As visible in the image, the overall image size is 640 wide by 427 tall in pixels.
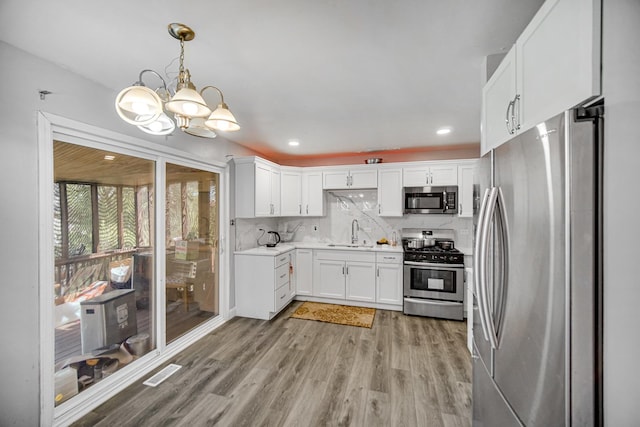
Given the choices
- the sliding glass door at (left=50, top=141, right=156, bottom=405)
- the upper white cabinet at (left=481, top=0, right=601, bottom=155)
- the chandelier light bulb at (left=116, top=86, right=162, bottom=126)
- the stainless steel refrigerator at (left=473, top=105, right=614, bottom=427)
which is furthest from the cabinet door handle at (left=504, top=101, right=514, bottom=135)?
the sliding glass door at (left=50, top=141, right=156, bottom=405)

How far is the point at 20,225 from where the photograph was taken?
5.31ft

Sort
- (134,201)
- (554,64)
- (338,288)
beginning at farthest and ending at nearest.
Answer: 1. (338,288)
2. (134,201)
3. (554,64)

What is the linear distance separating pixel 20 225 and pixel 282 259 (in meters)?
2.72

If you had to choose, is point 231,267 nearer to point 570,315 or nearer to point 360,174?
point 360,174

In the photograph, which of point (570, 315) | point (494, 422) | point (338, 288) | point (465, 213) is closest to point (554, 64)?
point (570, 315)

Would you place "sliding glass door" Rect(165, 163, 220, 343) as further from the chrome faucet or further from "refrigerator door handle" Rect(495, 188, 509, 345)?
→ "refrigerator door handle" Rect(495, 188, 509, 345)

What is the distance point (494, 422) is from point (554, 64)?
1.65 metres

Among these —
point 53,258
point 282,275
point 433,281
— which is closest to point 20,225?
point 53,258

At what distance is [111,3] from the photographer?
1279 millimetres

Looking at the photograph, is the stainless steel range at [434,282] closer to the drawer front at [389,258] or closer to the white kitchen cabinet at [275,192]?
the drawer front at [389,258]

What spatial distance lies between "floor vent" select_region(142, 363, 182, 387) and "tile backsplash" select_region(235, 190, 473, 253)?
71.9 inches

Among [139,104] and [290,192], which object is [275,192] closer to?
[290,192]

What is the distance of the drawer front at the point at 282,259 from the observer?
376cm

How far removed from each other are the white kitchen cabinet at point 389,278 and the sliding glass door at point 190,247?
236 cm
